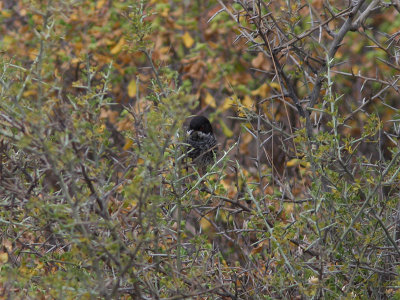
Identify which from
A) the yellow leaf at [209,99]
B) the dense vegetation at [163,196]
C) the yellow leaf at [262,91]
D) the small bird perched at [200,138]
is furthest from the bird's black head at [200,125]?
the yellow leaf at [262,91]

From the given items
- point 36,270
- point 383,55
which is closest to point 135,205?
point 36,270

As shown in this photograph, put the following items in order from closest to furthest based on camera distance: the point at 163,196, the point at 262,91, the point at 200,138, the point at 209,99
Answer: the point at 163,196, the point at 200,138, the point at 262,91, the point at 209,99

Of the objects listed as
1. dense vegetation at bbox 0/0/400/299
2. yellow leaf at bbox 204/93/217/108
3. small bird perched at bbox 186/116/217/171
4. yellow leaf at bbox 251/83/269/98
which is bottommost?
yellow leaf at bbox 204/93/217/108

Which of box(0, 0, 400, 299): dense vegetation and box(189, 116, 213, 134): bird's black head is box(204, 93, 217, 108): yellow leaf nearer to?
box(189, 116, 213, 134): bird's black head

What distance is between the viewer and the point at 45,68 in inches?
93.7

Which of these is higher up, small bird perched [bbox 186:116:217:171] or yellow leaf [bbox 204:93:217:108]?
small bird perched [bbox 186:116:217:171]

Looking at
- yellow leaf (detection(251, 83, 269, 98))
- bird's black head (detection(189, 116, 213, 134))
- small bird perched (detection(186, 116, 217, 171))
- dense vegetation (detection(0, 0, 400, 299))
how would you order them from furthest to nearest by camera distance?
1. yellow leaf (detection(251, 83, 269, 98))
2. bird's black head (detection(189, 116, 213, 134))
3. small bird perched (detection(186, 116, 217, 171))
4. dense vegetation (detection(0, 0, 400, 299))

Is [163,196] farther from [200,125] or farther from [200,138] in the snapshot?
[200,125]

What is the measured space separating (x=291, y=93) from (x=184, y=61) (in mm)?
3687

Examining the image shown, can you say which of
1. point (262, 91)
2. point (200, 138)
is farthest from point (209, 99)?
point (200, 138)

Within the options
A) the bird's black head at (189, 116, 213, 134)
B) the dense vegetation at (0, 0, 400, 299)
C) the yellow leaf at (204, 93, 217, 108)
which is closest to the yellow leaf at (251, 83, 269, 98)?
the yellow leaf at (204, 93, 217, 108)

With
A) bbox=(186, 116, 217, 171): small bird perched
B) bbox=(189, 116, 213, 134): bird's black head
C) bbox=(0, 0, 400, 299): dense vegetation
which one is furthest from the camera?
bbox=(189, 116, 213, 134): bird's black head

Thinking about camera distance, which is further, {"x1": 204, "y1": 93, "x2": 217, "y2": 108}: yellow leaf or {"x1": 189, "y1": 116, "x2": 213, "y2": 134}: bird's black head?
{"x1": 204, "y1": 93, "x2": 217, "y2": 108}: yellow leaf

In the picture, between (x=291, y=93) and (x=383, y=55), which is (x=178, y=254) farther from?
(x=383, y=55)
